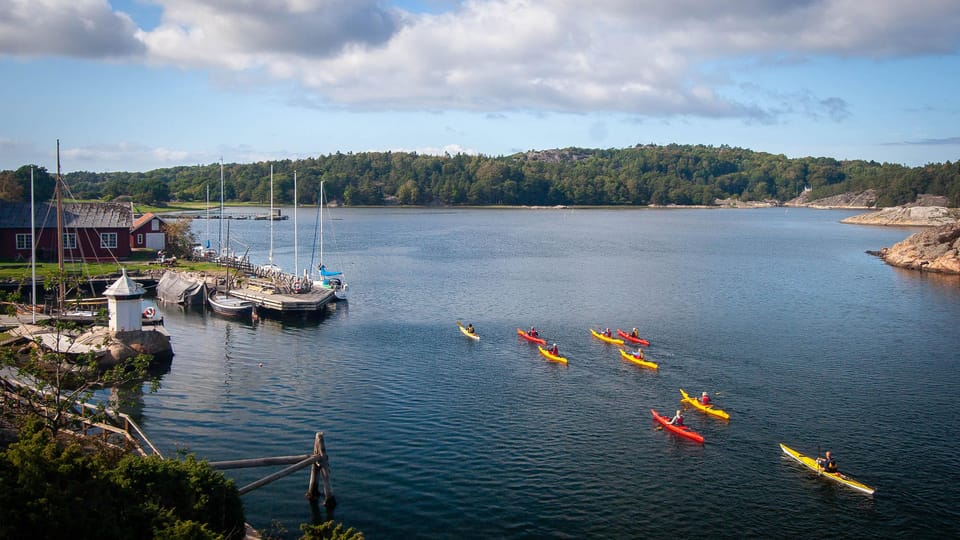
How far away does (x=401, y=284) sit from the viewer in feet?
267

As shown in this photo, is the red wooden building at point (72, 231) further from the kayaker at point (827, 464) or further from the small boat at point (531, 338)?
the kayaker at point (827, 464)

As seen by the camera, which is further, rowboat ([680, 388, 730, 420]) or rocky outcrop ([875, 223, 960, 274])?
rocky outcrop ([875, 223, 960, 274])

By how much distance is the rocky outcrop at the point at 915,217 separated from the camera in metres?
170

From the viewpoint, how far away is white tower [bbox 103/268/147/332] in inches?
1656

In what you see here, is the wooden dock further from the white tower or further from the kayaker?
the kayaker

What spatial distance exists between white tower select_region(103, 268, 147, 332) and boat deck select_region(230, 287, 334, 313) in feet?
60.1

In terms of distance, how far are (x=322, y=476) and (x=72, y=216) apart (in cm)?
5945

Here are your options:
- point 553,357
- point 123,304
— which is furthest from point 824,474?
point 123,304

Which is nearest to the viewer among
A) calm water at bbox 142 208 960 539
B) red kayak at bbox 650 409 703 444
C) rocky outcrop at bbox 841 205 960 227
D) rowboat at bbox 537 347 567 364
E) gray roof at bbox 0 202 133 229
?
calm water at bbox 142 208 960 539

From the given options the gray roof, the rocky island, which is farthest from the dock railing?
the rocky island

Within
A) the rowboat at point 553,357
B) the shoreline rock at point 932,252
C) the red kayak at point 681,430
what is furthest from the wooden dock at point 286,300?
the shoreline rock at point 932,252

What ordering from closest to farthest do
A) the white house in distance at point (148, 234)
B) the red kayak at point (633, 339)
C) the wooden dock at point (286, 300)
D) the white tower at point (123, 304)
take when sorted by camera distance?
the white tower at point (123, 304)
the red kayak at point (633, 339)
the wooden dock at point (286, 300)
the white house in distance at point (148, 234)

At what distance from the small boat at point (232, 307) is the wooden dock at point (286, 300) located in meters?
0.76

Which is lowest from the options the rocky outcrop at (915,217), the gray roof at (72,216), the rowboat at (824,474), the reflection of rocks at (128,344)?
the rowboat at (824,474)
